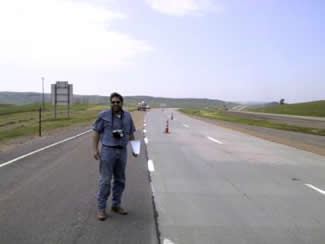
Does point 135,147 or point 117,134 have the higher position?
point 117,134

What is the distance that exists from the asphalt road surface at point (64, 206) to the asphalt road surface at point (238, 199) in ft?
1.21

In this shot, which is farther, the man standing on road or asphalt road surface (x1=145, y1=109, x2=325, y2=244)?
the man standing on road

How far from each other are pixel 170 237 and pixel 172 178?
12.8ft

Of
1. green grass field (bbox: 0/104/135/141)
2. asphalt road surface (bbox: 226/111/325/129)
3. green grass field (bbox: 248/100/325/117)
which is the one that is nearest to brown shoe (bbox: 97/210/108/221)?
green grass field (bbox: 0/104/135/141)

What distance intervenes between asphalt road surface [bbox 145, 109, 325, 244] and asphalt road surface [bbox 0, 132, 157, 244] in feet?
1.21

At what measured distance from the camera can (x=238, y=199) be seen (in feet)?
21.8

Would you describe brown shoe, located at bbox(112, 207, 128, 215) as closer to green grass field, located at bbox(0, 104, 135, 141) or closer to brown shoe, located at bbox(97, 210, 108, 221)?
brown shoe, located at bbox(97, 210, 108, 221)

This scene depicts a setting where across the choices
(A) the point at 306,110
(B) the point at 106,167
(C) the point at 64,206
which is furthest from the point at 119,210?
(A) the point at 306,110

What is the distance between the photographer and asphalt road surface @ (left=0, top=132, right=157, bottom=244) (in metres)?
4.57

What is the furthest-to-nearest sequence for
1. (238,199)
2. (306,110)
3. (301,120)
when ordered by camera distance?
(306,110) < (301,120) < (238,199)

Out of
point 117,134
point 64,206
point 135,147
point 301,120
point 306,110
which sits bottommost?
point 301,120

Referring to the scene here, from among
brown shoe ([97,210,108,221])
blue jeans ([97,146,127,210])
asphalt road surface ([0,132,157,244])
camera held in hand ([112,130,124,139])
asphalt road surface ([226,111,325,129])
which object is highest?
camera held in hand ([112,130,124,139])

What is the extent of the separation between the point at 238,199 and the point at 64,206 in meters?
3.24

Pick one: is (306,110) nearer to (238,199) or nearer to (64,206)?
(238,199)
